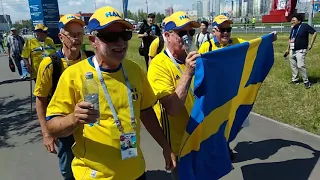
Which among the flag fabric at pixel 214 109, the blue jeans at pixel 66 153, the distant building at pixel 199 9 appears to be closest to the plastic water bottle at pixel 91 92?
the flag fabric at pixel 214 109

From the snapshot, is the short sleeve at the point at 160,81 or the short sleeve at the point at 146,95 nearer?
the short sleeve at the point at 146,95

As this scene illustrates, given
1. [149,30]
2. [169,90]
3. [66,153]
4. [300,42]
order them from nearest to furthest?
[169,90], [66,153], [300,42], [149,30]

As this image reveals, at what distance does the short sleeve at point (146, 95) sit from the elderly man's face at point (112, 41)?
0.39 metres

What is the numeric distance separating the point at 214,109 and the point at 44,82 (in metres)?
1.74

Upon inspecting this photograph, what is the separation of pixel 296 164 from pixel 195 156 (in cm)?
234

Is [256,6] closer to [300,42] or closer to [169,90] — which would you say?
[300,42]

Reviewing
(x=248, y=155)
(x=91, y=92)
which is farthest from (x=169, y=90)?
(x=248, y=155)

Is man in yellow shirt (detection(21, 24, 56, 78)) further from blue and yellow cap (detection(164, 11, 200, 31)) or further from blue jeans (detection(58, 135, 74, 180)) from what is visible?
blue and yellow cap (detection(164, 11, 200, 31))

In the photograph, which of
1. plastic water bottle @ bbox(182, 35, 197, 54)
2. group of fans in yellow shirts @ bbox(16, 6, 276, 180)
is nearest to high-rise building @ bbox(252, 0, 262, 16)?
plastic water bottle @ bbox(182, 35, 197, 54)

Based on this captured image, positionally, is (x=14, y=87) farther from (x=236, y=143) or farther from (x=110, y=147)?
(x=110, y=147)

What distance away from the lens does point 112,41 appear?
7.33ft

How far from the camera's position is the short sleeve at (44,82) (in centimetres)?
330

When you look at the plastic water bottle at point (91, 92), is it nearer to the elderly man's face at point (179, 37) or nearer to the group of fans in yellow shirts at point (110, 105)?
the group of fans in yellow shirts at point (110, 105)

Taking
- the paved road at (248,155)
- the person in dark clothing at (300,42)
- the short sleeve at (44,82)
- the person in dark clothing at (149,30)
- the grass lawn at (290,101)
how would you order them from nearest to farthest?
the short sleeve at (44,82), the paved road at (248,155), the grass lawn at (290,101), the person in dark clothing at (300,42), the person in dark clothing at (149,30)
